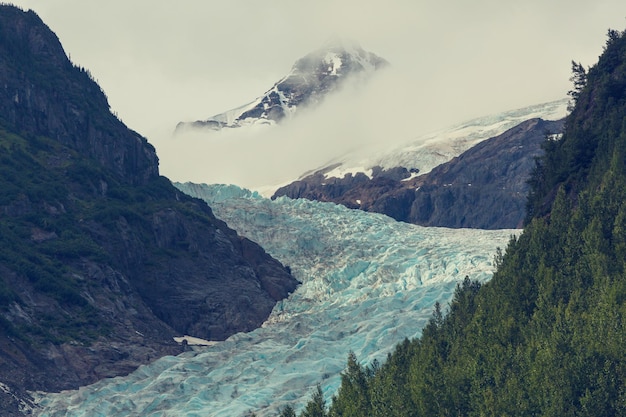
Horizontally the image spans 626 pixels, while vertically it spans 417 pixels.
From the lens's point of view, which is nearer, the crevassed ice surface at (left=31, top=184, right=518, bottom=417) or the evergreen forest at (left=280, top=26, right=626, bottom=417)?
the evergreen forest at (left=280, top=26, right=626, bottom=417)

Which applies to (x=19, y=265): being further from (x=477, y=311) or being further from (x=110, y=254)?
(x=477, y=311)

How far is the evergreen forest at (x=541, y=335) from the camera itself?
9519 cm

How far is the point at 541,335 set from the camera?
352ft

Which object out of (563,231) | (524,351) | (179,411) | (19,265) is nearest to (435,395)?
(524,351)

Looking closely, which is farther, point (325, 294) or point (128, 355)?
point (325, 294)

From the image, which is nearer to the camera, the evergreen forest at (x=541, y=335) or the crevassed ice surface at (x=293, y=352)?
the evergreen forest at (x=541, y=335)

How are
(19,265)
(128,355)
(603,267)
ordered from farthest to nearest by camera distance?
(19,265) < (128,355) < (603,267)

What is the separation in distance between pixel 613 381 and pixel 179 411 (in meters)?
66.6

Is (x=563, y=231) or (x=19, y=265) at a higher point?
(x=19, y=265)

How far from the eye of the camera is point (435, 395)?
10456 centimetres

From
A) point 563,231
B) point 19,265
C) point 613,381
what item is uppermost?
point 19,265

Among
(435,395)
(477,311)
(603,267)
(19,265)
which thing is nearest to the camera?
(435,395)

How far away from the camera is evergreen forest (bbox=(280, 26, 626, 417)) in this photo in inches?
3748

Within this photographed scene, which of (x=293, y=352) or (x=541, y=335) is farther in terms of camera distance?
(x=293, y=352)
